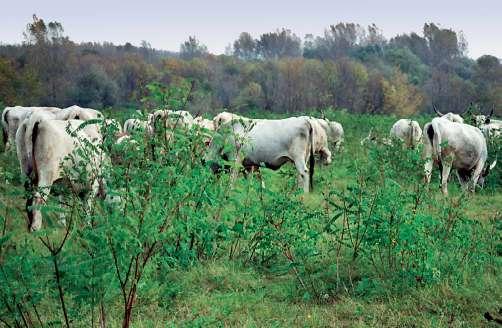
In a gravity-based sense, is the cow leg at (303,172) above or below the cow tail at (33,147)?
below

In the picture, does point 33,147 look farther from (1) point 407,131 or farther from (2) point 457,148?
(1) point 407,131

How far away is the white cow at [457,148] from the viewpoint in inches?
410

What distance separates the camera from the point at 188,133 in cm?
491

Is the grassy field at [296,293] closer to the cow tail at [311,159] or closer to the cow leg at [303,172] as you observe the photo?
the cow leg at [303,172]

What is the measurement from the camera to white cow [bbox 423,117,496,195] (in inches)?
410

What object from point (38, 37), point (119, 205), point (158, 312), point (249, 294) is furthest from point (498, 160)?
point (38, 37)

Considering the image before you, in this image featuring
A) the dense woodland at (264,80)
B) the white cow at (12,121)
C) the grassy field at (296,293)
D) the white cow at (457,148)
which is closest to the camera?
the grassy field at (296,293)

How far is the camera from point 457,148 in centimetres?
1072

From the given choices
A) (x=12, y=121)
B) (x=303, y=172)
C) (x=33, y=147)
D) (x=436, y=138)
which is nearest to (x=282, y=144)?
(x=303, y=172)

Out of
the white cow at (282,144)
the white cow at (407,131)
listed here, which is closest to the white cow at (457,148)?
the white cow at (282,144)

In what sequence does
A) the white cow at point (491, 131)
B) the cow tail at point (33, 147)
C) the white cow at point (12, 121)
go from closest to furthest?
1. the cow tail at point (33, 147)
2. the white cow at point (491, 131)
3. the white cow at point (12, 121)

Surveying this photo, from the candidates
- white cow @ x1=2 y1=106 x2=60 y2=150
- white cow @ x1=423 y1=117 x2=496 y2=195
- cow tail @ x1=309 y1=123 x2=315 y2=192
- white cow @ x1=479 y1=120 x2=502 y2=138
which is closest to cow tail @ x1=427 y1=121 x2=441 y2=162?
white cow @ x1=423 y1=117 x2=496 y2=195

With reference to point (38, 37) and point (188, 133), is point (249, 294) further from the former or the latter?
point (38, 37)

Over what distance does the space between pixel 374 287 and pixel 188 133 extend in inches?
84.2
